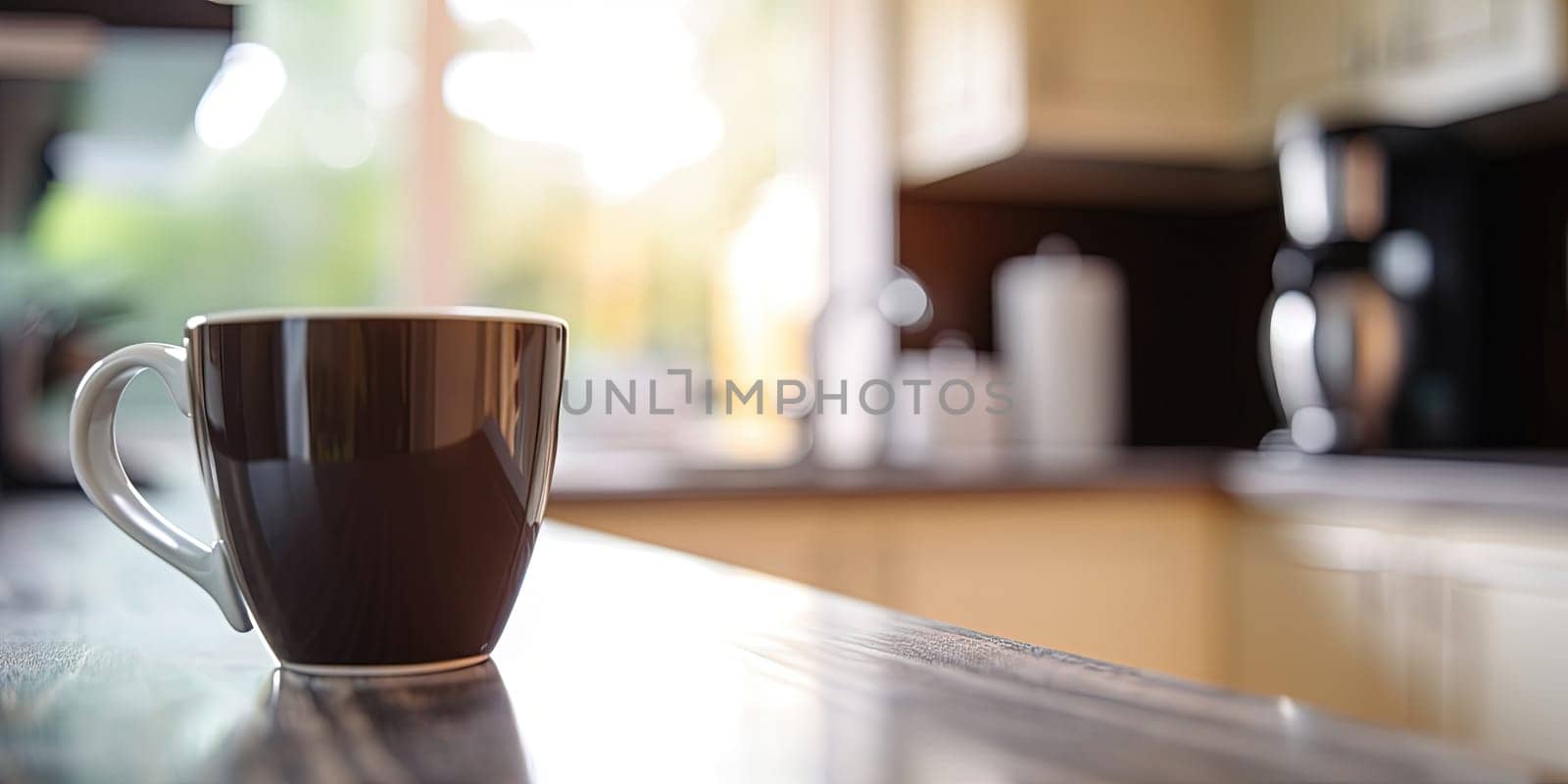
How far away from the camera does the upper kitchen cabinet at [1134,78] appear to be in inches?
104

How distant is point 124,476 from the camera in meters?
0.43

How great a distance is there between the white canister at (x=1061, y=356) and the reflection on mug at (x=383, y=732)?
101 inches

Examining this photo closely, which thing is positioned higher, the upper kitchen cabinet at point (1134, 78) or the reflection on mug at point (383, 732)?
the upper kitchen cabinet at point (1134, 78)

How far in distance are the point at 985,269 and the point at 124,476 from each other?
284cm

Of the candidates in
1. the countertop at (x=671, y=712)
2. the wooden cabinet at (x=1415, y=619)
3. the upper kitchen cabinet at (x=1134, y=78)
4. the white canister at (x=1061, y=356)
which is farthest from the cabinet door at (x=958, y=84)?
the countertop at (x=671, y=712)

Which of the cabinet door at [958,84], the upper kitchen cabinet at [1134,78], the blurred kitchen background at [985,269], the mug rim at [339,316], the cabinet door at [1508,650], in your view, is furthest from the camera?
the cabinet door at [958,84]

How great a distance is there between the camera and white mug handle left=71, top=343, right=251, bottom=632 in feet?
1.37

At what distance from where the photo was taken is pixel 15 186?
1.90m

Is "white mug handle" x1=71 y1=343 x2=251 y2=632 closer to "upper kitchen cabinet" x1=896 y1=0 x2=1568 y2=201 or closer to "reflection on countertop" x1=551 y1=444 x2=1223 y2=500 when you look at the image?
"reflection on countertop" x1=551 y1=444 x2=1223 y2=500

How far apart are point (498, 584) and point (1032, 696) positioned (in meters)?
0.16

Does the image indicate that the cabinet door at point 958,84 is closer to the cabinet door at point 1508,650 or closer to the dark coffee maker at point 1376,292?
the dark coffee maker at point 1376,292

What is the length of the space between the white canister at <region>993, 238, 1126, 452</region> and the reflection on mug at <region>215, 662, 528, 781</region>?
257cm

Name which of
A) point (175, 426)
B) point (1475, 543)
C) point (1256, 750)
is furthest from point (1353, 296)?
point (1256, 750)

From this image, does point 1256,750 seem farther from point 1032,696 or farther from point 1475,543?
point 1475,543
